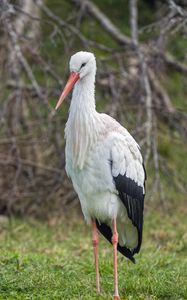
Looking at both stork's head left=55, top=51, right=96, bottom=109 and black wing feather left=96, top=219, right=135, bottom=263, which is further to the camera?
black wing feather left=96, top=219, right=135, bottom=263

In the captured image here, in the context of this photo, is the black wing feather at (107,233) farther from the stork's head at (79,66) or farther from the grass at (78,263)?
the stork's head at (79,66)

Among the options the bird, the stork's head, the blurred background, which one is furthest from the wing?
the blurred background

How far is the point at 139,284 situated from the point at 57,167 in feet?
12.6

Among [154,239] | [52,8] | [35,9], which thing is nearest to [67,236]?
[154,239]

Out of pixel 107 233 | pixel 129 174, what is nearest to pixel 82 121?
pixel 129 174

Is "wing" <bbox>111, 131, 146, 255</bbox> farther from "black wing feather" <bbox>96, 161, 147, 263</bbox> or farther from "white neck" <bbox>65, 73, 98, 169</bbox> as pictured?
"white neck" <bbox>65, 73, 98, 169</bbox>

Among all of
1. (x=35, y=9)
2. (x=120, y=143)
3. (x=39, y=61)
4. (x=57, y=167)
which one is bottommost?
(x=57, y=167)

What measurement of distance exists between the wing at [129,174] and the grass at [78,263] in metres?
0.51

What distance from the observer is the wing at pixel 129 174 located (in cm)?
546

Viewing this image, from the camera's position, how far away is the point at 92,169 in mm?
5418

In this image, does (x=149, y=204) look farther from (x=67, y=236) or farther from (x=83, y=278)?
(x=83, y=278)

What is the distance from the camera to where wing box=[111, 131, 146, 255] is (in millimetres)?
5461

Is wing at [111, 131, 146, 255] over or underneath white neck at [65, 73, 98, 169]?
underneath

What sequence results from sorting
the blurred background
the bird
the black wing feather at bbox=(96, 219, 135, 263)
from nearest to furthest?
1. the bird
2. the black wing feather at bbox=(96, 219, 135, 263)
3. the blurred background
